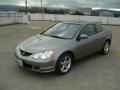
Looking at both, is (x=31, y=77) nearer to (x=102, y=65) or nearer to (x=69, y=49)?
(x=69, y=49)

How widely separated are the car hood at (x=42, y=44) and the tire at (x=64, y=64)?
0.36 metres

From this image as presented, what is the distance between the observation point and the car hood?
14.8 feet

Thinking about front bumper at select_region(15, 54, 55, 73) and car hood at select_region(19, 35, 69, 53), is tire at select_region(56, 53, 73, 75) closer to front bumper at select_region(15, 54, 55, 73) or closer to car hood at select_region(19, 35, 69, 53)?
front bumper at select_region(15, 54, 55, 73)

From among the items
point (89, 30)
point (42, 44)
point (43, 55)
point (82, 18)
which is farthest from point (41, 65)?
point (82, 18)

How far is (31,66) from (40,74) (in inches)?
18.6

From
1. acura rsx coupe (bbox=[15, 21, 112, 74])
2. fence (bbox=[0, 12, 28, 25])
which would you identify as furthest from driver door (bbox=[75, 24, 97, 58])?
fence (bbox=[0, 12, 28, 25])

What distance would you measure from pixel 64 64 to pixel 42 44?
83 cm

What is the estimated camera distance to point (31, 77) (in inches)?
179

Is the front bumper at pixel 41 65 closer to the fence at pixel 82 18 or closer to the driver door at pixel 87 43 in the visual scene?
the driver door at pixel 87 43

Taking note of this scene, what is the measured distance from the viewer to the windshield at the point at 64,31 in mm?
5302

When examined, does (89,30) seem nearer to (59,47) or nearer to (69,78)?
(59,47)

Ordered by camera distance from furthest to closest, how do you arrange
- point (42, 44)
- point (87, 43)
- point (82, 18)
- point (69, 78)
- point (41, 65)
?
point (82, 18), point (87, 43), point (42, 44), point (69, 78), point (41, 65)

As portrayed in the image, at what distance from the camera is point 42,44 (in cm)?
475

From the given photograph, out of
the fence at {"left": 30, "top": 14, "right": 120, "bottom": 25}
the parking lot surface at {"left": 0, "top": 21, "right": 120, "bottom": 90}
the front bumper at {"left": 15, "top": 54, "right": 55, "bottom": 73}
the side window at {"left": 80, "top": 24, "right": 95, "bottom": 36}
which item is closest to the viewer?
the parking lot surface at {"left": 0, "top": 21, "right": 120, "bottom": 90}
